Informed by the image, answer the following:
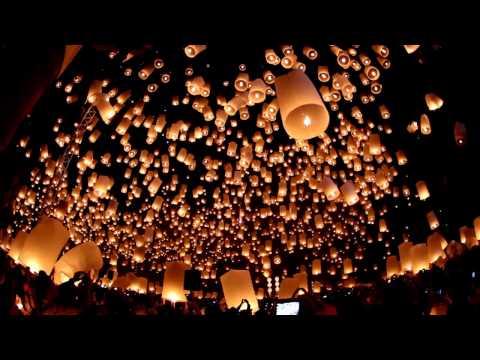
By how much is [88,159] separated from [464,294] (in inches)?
240

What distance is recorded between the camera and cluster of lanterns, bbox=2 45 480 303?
4.61 m

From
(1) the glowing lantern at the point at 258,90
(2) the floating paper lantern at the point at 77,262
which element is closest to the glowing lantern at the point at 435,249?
(1) the glowing lantern at the point at 258,90

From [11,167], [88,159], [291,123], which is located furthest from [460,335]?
[88,159]

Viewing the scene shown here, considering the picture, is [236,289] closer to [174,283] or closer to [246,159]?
[174,283]

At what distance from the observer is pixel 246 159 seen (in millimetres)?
6445

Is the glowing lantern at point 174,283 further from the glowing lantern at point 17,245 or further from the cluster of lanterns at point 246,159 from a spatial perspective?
the glowing lantern at point 17,245

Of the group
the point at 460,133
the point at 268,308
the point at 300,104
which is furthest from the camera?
the point at 460,133

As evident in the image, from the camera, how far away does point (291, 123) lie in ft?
7.99

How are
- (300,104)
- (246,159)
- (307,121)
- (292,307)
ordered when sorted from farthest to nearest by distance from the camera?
(246,159), (292,307), (307,121), (300,104)

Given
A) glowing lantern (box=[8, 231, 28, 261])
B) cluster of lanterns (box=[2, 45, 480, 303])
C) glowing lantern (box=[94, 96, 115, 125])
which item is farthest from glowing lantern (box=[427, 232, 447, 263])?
glowing lantern (box=[8, 231, 28, 261])

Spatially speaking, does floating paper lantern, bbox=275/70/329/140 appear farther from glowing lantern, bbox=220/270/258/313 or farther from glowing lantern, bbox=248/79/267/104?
glowing lantern, bbox=220/270/258/313

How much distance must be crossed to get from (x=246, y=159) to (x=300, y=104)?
4314 mm

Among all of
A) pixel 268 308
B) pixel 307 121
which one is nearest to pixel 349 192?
pixel 268 308

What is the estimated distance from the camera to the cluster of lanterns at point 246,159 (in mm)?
4605
